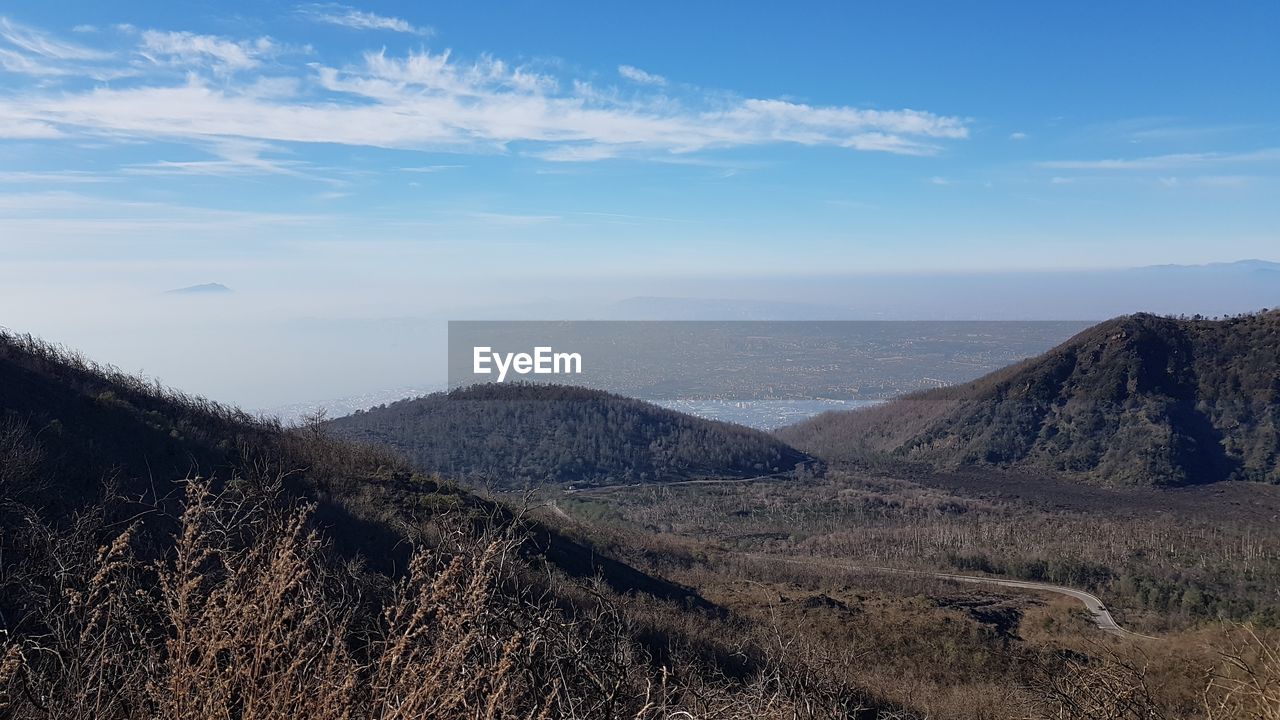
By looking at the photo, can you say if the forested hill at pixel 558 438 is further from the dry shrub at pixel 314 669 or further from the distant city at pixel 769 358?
the dry shrub at pixel 314 669

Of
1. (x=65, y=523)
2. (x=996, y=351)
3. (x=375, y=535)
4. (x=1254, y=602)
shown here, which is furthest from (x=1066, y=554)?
(x=996, y=351)

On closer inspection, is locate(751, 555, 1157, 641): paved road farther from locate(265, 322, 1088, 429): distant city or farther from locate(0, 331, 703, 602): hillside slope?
locate(265, 322, 1088, 429): distant city

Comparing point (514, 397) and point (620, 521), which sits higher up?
point (514, 397)

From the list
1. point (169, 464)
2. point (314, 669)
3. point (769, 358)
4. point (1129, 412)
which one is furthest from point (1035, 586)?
point (769, 358)

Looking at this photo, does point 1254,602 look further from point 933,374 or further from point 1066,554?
point 933,374

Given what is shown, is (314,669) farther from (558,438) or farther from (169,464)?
(558,438)

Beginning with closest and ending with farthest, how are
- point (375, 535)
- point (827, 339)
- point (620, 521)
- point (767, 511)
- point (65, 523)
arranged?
point (65, 523) < point (375, 535) < point (620, 521) < point (767, 511) < point (827, 339)
